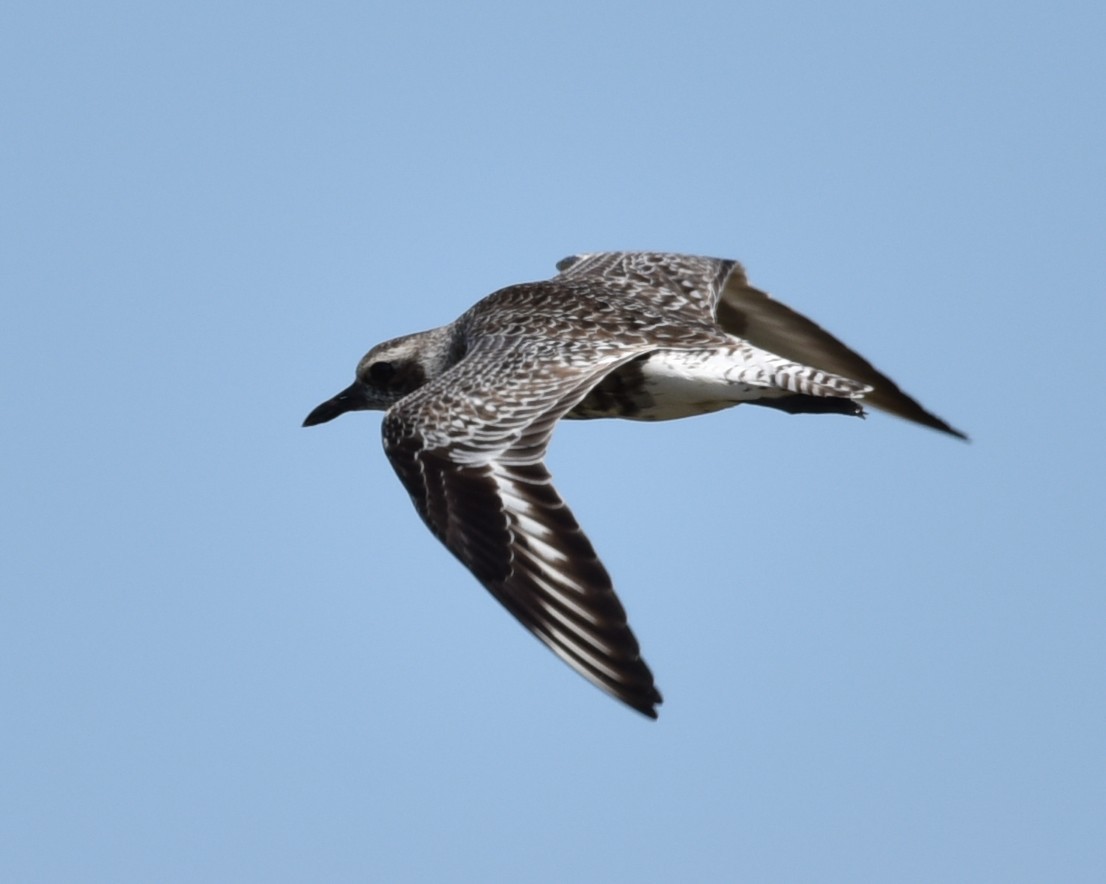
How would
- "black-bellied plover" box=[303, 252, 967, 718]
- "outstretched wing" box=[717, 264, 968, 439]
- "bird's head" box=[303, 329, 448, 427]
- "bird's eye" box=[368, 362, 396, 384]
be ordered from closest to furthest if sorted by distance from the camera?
"black-bellied plover" box=[303, 252, 967, 718], "outstretched wing" box=[717, 264, 968, 439], "bird's head" box=[303, 329, 448, 427], "bird's eye" box=[368, 362, 396, 384]

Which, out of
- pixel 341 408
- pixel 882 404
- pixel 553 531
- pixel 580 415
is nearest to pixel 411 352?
pixel 341 408

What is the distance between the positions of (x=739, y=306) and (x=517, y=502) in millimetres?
5942

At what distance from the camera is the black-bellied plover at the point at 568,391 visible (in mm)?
10883

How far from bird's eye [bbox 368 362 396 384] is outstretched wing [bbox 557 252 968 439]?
2.03 metres

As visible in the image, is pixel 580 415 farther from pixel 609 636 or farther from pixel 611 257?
pixel 609 636

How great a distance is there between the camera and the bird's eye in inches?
643

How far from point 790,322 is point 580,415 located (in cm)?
268

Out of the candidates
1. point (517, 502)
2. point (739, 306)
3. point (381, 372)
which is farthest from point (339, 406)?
point (517, 502)

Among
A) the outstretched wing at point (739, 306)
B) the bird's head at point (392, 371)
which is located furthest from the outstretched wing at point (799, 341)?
the bird's head at point (392, 371)

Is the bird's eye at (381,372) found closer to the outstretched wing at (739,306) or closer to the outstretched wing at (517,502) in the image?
the outstretched wing at (739,306)

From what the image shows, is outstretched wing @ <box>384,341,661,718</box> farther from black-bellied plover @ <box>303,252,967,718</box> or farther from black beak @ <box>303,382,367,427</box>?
black beak @ <box>303,382,367,427</box>

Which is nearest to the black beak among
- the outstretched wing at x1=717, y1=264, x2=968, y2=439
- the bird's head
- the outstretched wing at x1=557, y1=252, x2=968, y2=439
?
the bird's head

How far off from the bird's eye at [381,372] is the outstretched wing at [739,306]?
2.03 metres

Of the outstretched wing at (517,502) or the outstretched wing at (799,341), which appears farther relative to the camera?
the outstretched wing at (799,341)
